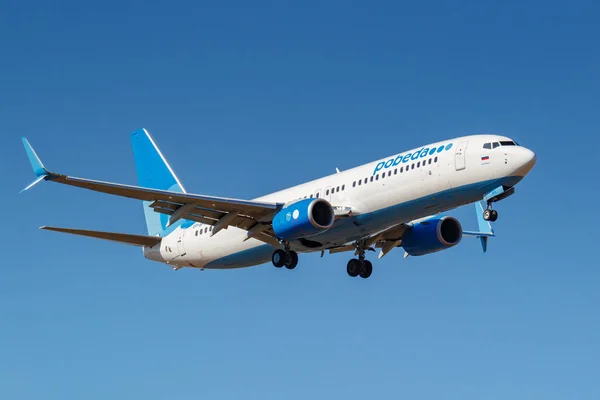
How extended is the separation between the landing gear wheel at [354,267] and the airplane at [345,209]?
0.05 metres

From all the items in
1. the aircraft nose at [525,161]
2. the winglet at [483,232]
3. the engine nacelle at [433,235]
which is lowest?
the aircraft nose at [525,161]

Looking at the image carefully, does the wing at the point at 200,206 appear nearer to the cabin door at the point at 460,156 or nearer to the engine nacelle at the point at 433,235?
the engine nacelle at the point at 433,235

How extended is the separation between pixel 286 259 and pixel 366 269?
486 cm

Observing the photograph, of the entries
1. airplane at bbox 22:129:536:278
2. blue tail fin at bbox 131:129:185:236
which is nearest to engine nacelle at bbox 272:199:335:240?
airplane at bbox 22:129:536:278

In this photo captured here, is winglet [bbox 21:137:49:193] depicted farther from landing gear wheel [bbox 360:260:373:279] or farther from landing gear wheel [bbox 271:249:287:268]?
landing gear wheel [bbox 360:260:373:279]

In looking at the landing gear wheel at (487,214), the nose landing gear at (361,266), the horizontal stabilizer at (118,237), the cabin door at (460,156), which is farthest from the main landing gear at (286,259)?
the landing gear wheel at (487,214)

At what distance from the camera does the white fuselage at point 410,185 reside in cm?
3888

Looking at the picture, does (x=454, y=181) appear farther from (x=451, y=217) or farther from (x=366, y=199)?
(x=451, y=217)

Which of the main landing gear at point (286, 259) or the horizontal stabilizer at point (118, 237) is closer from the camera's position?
the horizontal stabilizer at point (118, 237)

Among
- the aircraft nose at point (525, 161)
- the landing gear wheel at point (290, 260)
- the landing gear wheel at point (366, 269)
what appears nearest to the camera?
the aircraft nose at point (525, 161)

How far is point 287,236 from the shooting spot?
41.7m

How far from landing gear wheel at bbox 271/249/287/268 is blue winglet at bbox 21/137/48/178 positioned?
38.2ft

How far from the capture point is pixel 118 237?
47.8 metres

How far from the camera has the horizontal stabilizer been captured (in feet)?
143
